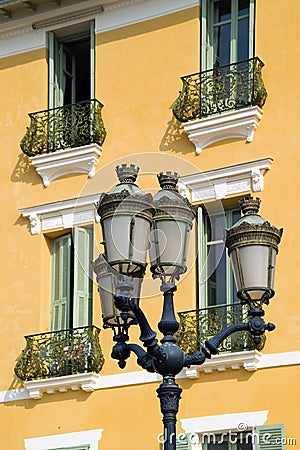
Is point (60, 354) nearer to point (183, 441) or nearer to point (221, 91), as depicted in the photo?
point (183, 441)

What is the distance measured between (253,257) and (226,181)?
24.2ft

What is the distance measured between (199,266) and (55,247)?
2.83 meters

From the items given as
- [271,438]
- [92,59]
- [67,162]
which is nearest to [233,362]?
[271,438]

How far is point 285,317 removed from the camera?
18781 millimetres

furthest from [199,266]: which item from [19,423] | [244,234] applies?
[244,234]

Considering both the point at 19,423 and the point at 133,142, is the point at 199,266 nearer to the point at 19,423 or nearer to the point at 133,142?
the point at 133,142

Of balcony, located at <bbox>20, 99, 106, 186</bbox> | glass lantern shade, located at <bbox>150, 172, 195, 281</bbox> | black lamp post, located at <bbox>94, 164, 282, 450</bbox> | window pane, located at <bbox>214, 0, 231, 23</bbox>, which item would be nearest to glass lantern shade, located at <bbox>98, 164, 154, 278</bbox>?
black lamp post, located at <bbox>94, 164, 282, 450</bbox>

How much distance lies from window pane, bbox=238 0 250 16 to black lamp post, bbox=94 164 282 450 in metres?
8.45

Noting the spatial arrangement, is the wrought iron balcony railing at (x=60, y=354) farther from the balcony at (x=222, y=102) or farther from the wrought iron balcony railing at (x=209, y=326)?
the balcony at (x=222, y=102)

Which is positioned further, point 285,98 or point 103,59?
point 103,59

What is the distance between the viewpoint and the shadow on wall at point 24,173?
21766 millimetres

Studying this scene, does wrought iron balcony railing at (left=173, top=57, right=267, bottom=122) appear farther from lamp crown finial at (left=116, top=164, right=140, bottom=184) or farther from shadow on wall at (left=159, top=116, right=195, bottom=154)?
lamp crown finial at (left=116, top=164, right=140, bottom=184)

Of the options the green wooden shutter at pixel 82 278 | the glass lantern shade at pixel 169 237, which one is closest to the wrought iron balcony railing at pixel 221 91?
the green wooden shutter at pixel 82 278

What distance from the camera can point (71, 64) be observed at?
74.4 ft
